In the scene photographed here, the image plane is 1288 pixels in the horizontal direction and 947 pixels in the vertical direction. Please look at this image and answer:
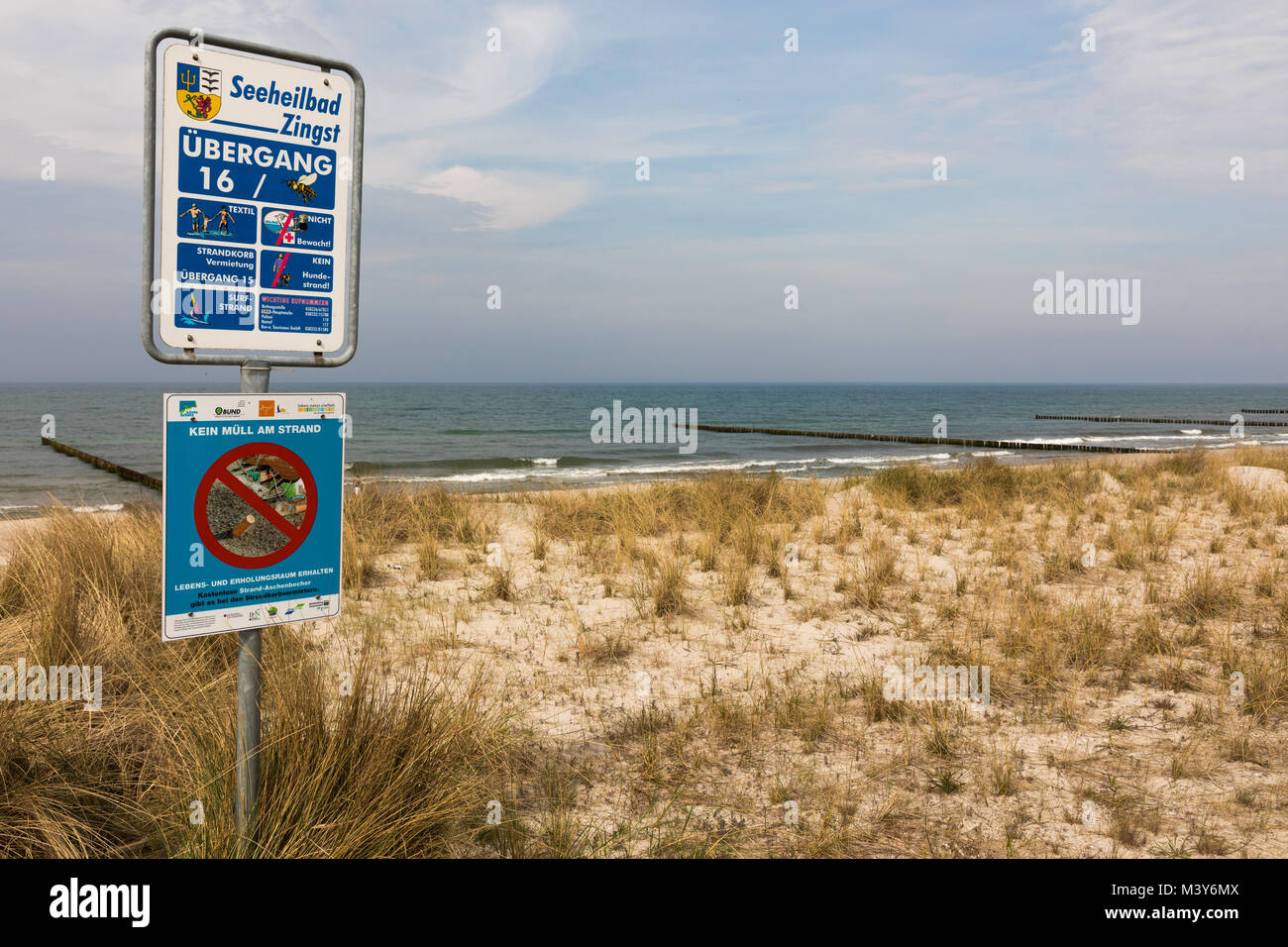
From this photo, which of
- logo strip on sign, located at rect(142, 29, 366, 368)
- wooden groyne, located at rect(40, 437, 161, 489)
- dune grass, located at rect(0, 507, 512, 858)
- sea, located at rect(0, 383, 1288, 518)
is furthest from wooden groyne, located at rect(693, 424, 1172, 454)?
wooden groyne, located at rect(40, 437, 161, 489)

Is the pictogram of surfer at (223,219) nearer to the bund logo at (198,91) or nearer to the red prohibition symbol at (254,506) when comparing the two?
the bund logo at (198,91)

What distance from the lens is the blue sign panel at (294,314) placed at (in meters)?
2.19

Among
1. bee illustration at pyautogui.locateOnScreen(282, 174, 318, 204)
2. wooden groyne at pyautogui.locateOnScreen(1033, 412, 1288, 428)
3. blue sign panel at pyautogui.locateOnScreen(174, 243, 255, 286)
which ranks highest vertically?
wooden groyne at pyautogui.locateOnScreen(1033, 412, 1288, 428)

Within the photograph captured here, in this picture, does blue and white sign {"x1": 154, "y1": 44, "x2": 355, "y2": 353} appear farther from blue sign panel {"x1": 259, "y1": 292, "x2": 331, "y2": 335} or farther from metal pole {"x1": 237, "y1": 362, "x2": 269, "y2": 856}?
metal pole {"x1": 237, "y1": 362, "x2": 269, "y2": 856}

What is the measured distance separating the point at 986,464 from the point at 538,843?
1119 centimetres

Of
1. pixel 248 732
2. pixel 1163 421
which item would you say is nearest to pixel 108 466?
pixel 248 732

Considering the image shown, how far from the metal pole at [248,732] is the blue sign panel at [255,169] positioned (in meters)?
1.25

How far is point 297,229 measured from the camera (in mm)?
2209

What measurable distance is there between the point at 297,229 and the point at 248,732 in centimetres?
151

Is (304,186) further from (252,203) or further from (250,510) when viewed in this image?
(250,510)

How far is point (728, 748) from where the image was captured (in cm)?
357

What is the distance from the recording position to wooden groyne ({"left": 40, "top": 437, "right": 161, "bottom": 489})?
17580 millimetres
